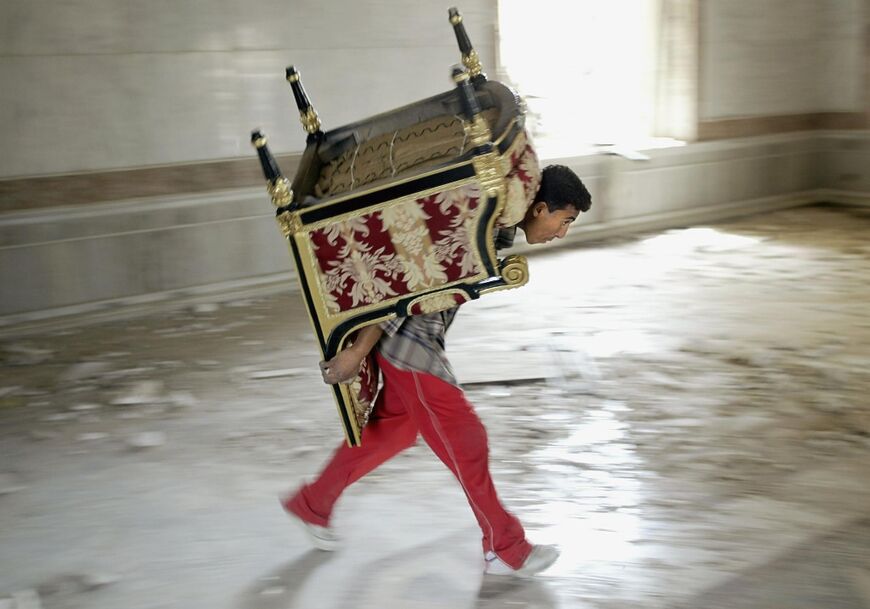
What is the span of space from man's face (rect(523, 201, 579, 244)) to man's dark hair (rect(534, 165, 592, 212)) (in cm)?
1

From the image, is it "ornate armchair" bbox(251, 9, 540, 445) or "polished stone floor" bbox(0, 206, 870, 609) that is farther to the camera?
"polished stone floor" bbox(0, 206, 870, 609)

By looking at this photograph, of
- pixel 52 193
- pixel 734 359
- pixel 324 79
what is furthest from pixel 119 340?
pixel 734 359

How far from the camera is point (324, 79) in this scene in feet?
20.2

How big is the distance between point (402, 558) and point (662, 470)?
1.06 meters

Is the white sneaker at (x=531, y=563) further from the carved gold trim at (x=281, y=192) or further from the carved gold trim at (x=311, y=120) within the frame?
the carved gold trim at (x=311, y=120)

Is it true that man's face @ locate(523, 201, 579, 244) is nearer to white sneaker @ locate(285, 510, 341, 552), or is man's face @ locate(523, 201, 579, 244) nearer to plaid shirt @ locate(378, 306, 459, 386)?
plaid shirt @ locate(378, 306, 459, 386)

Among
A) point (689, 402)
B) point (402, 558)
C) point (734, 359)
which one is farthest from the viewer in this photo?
point (734, 359)

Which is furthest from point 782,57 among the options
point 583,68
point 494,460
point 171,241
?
point 494,460

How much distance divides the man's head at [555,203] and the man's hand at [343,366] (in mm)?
570

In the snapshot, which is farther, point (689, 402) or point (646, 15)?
point (646, 15)

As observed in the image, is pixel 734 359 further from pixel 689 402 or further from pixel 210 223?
pixel 210 223

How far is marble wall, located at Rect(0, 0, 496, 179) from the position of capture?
206 inches

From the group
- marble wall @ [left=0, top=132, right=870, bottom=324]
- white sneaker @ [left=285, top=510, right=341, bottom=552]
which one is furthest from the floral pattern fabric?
marble wall @ [left=0, top=132, right=870, bottom=324]

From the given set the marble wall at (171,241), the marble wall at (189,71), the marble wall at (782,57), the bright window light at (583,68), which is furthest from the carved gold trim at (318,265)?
the marble wall at (782,57)
